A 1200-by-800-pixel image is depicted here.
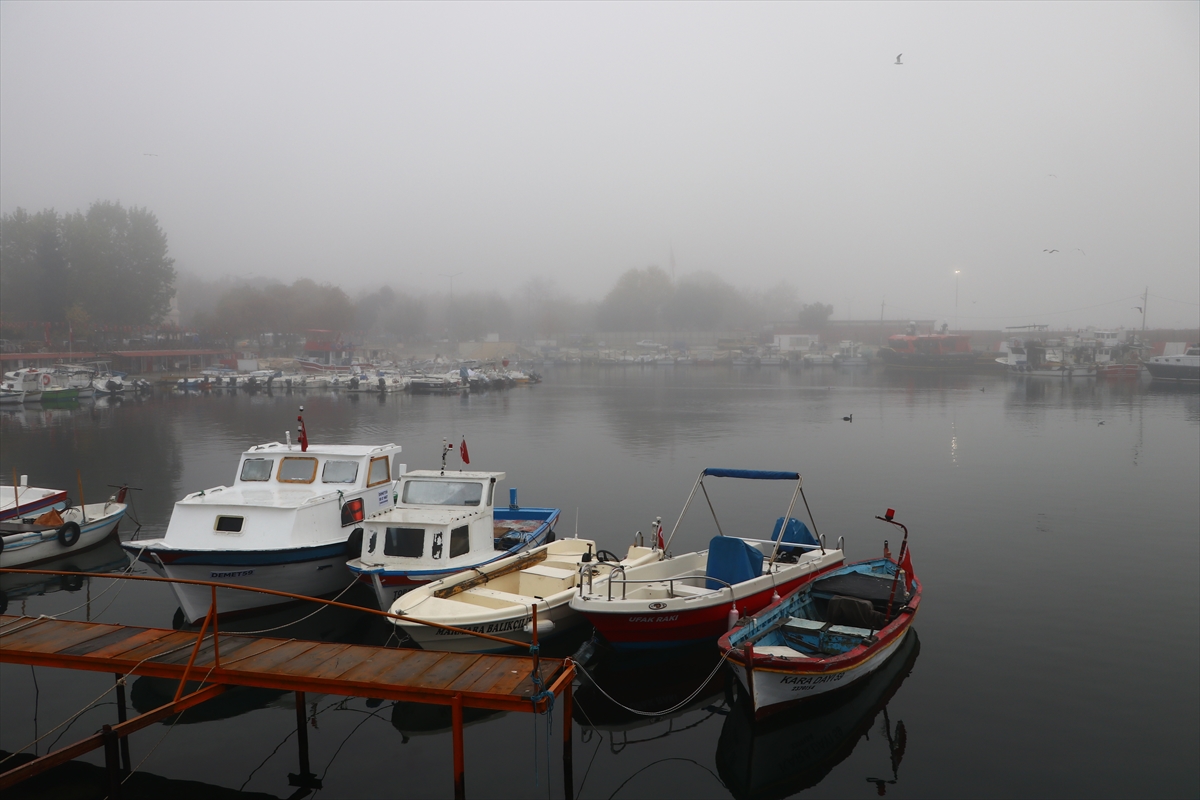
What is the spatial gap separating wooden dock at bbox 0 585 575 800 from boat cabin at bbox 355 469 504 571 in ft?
14.4

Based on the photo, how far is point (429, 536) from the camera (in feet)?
52.3

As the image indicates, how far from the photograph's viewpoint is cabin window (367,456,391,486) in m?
19.1

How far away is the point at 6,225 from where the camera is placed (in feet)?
330

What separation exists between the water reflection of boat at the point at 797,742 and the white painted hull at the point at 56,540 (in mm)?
18818

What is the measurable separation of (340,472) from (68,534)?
843 cm

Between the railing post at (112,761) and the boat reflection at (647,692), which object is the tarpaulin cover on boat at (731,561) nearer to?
the boat reflection at (647,692)

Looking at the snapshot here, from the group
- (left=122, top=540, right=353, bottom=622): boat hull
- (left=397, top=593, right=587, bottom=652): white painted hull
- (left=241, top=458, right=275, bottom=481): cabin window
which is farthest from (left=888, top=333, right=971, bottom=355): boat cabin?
(left=397, top=593, right=587, bottom=652): white painted hull

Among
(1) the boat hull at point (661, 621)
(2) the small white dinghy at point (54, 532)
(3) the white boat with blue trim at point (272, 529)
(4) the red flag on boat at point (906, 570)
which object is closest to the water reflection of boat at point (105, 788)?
(3) the white boat with blue trim at point (272, 529)

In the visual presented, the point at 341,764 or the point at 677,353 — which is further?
the point at 677,353

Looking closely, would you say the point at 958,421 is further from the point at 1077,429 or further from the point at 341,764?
the point at 341,764

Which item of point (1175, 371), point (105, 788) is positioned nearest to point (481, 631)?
point (105, 788)

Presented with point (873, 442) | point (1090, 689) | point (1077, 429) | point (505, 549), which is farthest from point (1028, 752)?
point (1077, 429)

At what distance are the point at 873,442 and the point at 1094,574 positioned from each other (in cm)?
2647

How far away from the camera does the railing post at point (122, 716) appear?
1114 centimetres
